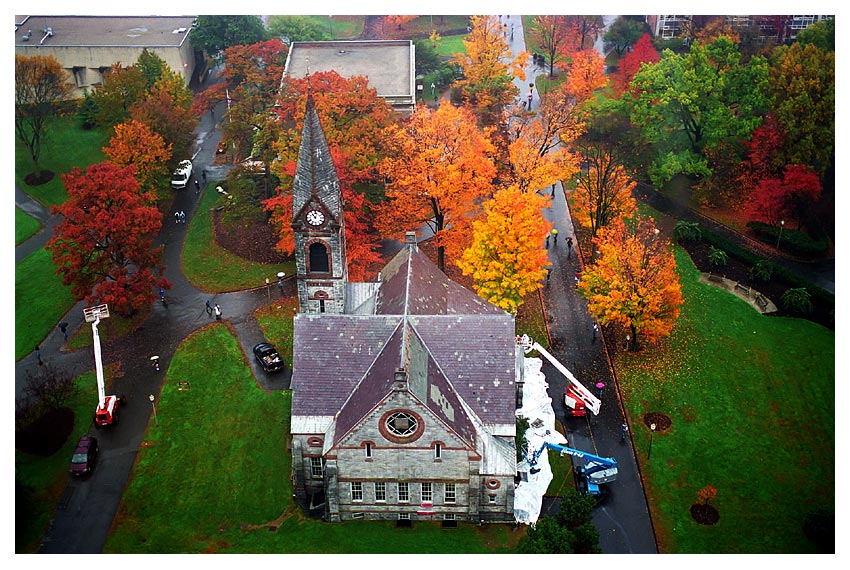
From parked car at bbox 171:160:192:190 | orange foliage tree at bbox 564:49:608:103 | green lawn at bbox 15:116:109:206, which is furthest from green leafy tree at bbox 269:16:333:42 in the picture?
orange foliage tree at bbox 564:49:608:103

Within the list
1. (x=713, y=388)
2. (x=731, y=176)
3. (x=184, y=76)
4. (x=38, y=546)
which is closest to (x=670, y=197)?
(x=731, y=176)

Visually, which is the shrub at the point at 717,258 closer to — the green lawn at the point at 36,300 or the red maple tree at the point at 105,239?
the red maple tree at the point at 105,239

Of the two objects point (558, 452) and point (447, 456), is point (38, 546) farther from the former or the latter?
point (558, 452)

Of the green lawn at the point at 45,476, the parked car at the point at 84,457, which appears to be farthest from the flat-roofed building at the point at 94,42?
the parked car at the point at 84,457

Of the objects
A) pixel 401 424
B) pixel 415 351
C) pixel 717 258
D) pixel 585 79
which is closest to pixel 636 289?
pixel 717 258

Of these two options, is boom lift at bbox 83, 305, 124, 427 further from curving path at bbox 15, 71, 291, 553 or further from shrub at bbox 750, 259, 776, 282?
shrub at bbox 750, 259, 776, 282

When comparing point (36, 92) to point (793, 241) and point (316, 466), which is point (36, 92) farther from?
point (793, 241)
